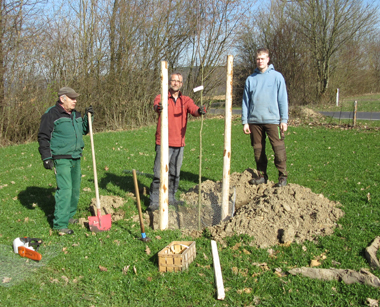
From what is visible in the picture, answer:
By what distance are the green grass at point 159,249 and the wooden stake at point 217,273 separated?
0.07 metres

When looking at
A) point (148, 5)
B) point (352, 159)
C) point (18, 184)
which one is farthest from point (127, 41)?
point (352, 159)

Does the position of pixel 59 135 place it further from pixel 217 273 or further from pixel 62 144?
pixel 217 273

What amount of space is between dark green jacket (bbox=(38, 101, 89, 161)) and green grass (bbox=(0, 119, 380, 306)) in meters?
1.17

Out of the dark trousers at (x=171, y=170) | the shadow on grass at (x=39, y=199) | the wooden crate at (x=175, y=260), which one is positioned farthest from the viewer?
the shadow on grass at (x=39, y=199)

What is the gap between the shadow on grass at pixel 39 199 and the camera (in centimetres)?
604

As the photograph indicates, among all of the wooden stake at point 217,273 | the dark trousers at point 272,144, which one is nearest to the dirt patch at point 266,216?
the wooden stake at point 217,273

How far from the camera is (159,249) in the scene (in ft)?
14.6

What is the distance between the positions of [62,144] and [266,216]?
3.13 meters

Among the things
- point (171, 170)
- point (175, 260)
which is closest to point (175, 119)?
point (171, 170)

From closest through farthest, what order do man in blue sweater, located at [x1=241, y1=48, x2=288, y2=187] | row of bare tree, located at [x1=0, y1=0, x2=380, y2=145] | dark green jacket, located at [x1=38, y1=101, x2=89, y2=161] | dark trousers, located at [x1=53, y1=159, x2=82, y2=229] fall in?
dark green jacket, located at [x1=38, y1=101, x2=89, y2=161], dark trousers, located at [x1=53, y1=159, x2=82, y2=229], man in blue sweater, located at [x1=241, y1=48, x2=288, y2=187], row of bare tree, located at [x1=0, y1=0, x2=380, y2=145]

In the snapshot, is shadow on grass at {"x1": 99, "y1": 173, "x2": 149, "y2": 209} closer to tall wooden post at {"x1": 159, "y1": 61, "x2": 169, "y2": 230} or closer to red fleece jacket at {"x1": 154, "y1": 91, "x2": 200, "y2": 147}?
tall wooden post at {"x1": 159, "y1": 61, "x2": 169, "y2": 230}

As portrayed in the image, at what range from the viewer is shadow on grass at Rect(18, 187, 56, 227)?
6039mm

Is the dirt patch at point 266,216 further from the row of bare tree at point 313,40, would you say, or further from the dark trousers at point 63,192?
the row of bare tree at point 313,40

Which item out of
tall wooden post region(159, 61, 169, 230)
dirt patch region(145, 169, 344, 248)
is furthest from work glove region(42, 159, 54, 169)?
dirt patch region(145, 169, 344, 248)
